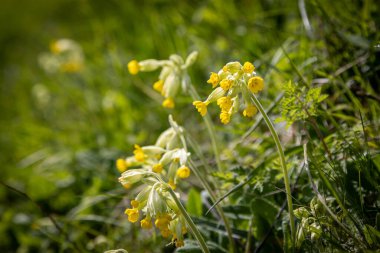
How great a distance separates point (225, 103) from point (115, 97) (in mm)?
2384

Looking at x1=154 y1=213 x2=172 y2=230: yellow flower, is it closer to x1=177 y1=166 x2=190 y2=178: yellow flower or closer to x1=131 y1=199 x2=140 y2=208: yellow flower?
x1=131 y1=199 x2=140 y2=208: yellow flower

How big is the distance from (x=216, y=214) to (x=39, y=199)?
6.15 ft

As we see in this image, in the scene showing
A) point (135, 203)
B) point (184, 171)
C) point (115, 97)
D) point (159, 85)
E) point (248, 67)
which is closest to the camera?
point (248, 67)

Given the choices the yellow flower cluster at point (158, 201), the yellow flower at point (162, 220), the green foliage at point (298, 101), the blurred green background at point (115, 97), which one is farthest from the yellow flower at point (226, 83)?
the blurred green background at point (115, 97)

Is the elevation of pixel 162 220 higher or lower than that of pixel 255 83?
lower

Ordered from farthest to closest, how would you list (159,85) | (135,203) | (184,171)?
(159,85)
(184,171)
(135,203)

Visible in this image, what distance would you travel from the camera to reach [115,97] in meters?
3.87

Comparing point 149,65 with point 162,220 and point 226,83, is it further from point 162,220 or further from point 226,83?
point 162,220

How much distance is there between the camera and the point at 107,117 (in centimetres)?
388

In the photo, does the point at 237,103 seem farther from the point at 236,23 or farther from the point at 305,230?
the point at 236,23

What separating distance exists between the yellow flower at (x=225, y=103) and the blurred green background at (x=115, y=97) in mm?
656

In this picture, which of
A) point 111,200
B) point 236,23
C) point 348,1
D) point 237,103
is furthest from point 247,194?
point 236,23

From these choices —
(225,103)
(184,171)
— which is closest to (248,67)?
(225,103)

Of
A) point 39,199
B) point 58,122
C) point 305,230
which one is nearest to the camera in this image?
point 305,230
